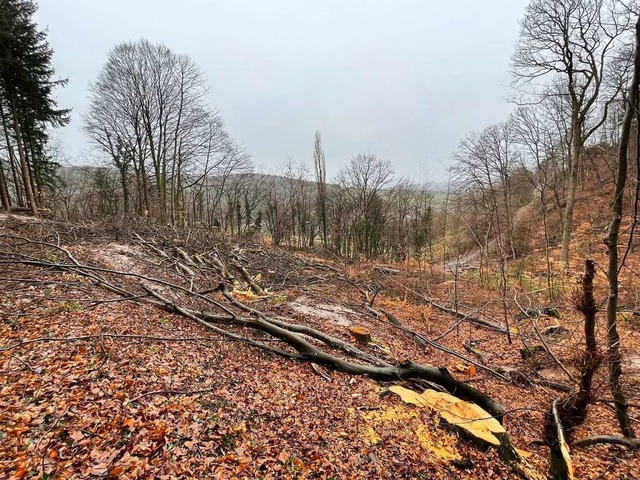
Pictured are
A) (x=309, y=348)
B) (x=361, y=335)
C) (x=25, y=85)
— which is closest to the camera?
(x=309, y=348)

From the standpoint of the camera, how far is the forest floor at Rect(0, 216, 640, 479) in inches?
89.7

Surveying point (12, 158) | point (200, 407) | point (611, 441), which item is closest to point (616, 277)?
point (611, 441)

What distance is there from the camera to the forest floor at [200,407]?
2.28m

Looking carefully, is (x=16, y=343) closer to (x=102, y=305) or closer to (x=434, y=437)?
(x=102, y=305)

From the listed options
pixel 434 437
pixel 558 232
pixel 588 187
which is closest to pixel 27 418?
pixel 434 437

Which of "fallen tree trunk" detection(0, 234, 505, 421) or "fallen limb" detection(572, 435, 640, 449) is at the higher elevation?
"fallen tree trunk" detection(0, 234, 505, 421)

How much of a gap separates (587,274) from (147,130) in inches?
864

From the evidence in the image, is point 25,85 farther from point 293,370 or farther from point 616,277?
point 616,277

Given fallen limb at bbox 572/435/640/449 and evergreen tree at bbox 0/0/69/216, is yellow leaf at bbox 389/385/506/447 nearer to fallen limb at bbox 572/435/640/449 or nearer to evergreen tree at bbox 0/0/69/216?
fallen limb at bbox 572/435/640/449

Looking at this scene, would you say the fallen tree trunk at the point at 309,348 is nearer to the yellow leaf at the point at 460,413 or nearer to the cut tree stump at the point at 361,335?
the yellow leaf at the point at 460,413

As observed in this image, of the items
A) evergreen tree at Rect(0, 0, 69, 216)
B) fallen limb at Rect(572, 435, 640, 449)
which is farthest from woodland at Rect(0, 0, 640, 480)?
evergreen tree at Rect(0, 0, 69, 216)

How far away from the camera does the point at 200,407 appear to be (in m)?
2.87

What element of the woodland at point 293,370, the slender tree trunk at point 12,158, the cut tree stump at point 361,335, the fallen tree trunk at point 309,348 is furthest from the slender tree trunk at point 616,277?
the slender tree trunk at point 12,158

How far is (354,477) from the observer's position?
255 centimetres
